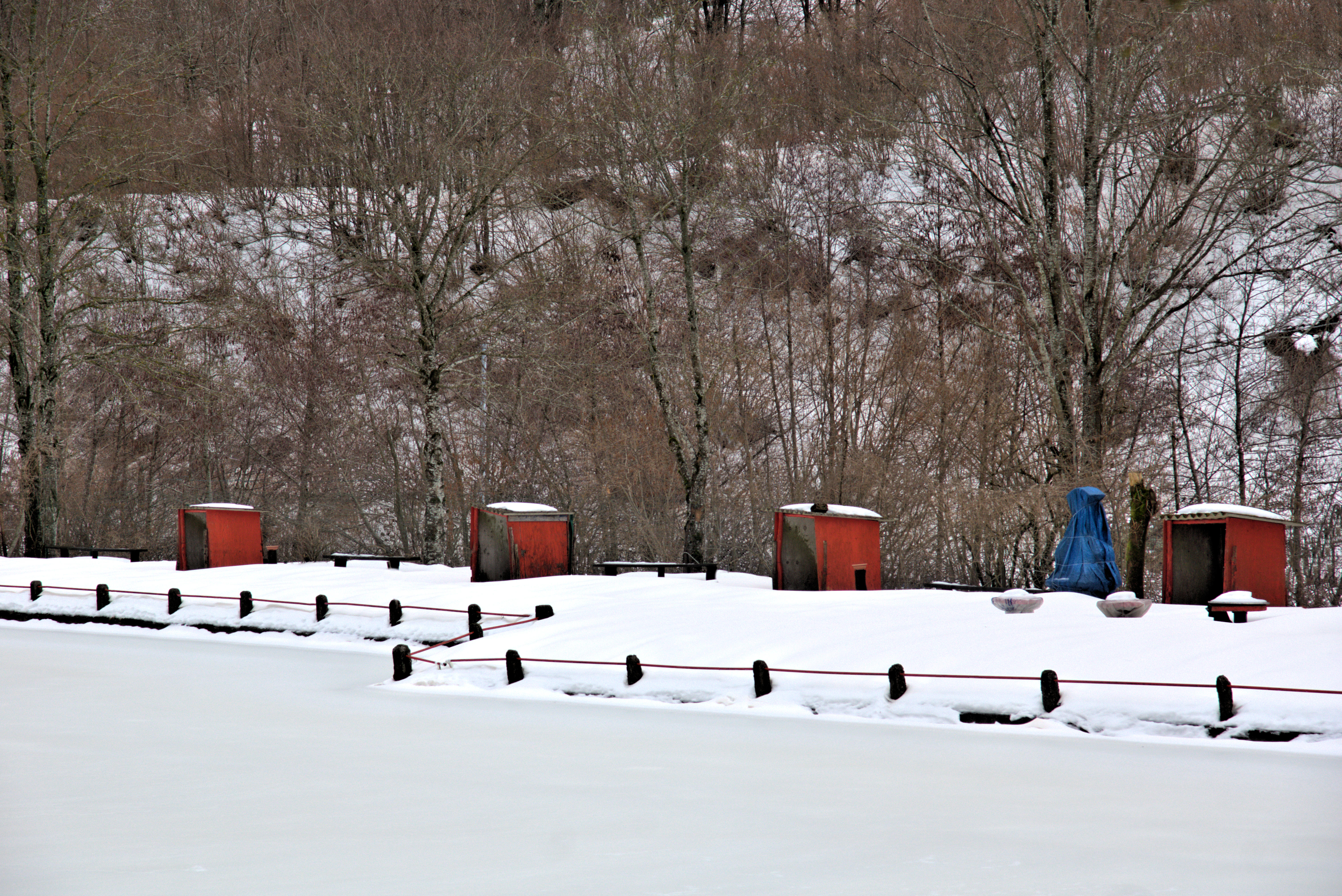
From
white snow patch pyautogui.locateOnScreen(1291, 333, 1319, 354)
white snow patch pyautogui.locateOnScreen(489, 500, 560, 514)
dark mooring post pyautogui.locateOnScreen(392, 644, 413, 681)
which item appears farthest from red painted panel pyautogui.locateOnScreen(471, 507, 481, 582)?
white snow patch pyautogui.locateOnScreen(1291, 333, 1319, 354)

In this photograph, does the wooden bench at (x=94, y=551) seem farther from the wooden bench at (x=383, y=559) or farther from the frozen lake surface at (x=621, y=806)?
the frozen lake surface at (x=621, y=806)

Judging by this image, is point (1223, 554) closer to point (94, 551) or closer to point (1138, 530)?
point (1138, 530)

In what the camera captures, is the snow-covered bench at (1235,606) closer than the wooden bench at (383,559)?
Yes

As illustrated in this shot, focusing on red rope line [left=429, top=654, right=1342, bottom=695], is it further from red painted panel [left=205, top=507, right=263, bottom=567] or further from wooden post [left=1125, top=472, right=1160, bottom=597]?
red painted panel [left=205, top=507, right=263, bottom=567]

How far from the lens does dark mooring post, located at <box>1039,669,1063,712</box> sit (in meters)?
8.13

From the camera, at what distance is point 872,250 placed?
105 ft

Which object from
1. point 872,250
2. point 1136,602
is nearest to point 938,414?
point 872,250

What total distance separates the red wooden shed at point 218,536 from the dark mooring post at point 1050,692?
15.1 metres

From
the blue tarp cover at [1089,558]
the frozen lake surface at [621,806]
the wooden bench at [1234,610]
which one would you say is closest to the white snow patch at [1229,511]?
the blue tarp cover at [1089,558]

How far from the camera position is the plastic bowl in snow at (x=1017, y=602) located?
414 inches

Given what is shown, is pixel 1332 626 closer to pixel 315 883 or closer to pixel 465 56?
pixel 315 883

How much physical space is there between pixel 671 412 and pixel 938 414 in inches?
346

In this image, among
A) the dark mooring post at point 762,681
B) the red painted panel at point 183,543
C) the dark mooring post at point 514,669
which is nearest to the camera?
the dark mooring post at point 762,681

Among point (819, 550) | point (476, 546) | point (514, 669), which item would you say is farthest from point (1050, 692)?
point (476, 546)
